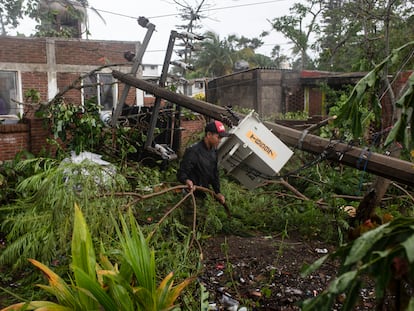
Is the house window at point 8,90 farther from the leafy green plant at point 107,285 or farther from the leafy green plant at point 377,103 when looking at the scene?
the leafy green plant at point 377,103

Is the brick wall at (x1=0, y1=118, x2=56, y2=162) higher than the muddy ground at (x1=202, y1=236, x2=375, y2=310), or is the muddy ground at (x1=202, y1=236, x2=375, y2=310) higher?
the brick wall at (x1=0, y1=118, x2=56, y2=162)

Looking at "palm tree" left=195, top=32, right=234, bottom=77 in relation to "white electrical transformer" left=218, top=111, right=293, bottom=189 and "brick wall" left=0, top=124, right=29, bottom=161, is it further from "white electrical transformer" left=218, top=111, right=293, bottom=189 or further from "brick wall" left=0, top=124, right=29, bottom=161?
"white electrical transformer" left=218, top=111, right=293, bottom=189

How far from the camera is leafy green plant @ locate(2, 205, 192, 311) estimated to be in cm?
275

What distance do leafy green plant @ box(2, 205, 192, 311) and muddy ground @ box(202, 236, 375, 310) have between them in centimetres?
90

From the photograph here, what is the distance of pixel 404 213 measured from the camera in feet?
18.3

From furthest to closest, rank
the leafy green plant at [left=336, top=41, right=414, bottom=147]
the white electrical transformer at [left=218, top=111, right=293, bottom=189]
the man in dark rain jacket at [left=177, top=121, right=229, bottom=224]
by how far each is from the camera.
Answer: the man in dark rain jacket at [left=177, top=121, right=229, bottom=224]
the white electrical transformer at [left=218, top=111, right=293, bottom=189]
the leafy green plant at [left=336, top=41, right=414, bottom=147]

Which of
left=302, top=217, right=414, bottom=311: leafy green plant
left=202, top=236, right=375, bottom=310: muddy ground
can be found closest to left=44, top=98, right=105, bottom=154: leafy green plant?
left=202, top=236, right=375, bottom=310: muddy ground

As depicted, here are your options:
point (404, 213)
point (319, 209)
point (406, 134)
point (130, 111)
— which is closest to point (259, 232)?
point (319, 209)

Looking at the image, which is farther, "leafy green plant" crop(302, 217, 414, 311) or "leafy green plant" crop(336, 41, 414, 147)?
"leafy green plant" crop(336, 41, 414, 147)

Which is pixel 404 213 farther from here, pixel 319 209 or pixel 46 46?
pixel 46 46

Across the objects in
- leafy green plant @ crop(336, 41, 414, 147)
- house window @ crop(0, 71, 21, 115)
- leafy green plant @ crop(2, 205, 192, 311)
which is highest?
house window @ crop(0, 71, 21, 115)

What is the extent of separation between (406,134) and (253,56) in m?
34.5

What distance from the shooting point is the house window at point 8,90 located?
11.8 m

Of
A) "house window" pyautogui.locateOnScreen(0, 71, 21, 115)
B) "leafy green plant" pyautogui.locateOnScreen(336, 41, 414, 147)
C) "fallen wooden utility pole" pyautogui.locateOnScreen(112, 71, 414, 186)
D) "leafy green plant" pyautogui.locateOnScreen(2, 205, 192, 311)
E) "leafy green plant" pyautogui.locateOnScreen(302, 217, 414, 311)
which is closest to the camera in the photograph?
"leafy green plant" pyautogui.locateOnScreen(302, 217, 414, 311)
